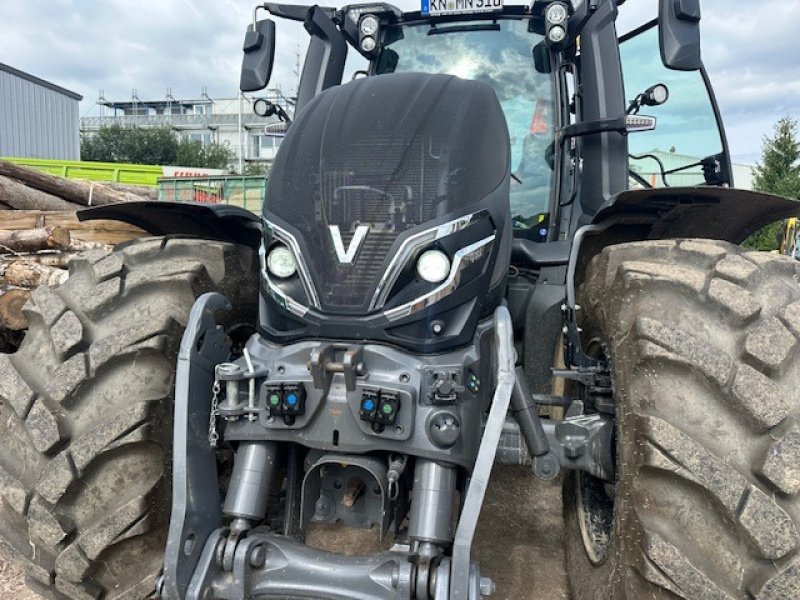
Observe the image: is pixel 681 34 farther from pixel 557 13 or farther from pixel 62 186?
pixel 62 186

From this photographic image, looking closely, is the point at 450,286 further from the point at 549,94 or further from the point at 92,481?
the point at 549,94

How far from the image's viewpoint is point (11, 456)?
207cm

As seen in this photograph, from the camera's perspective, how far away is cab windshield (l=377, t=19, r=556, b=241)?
3.32m

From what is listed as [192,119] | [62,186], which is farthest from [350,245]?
[192,119]

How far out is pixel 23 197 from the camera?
22.3 feet

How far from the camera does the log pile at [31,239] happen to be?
5211mm

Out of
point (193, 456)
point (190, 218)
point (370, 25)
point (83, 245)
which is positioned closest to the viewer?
point (193, 456)

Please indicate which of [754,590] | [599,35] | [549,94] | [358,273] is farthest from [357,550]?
[599,35]

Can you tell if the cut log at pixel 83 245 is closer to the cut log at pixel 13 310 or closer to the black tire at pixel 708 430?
the cut log at pixel 13 310

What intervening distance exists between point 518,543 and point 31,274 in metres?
4.36

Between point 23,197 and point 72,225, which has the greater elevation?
point 23,197

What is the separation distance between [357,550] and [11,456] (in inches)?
57.6

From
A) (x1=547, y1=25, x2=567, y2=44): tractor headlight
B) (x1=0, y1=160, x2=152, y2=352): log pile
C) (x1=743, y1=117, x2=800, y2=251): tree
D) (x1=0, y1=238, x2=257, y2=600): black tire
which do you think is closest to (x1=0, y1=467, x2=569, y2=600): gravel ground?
(x1=0, y1=238, x2=257, y2=600): black tire

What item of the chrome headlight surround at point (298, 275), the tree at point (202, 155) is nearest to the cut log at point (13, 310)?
the chrome headlight surround at point (298, 275)
